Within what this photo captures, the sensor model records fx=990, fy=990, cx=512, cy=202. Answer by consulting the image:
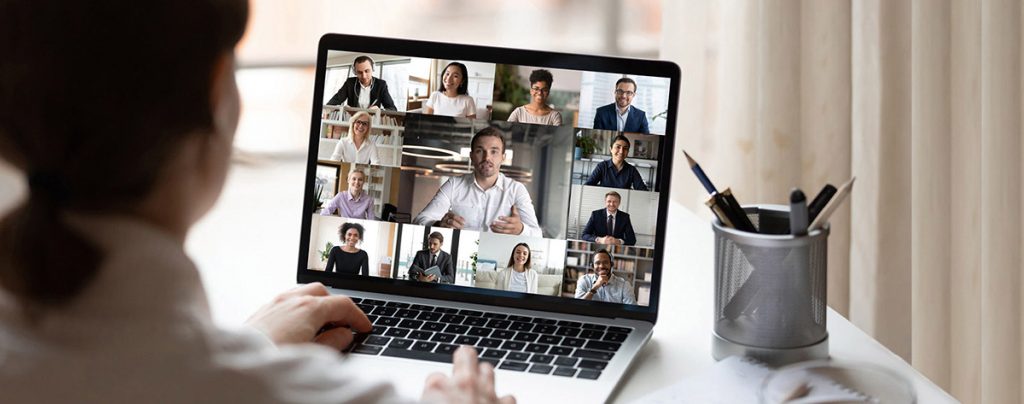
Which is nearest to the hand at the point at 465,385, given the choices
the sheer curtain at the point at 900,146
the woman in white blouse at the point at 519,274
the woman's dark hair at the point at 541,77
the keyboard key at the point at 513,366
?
the keyboard key at the point at 513,366

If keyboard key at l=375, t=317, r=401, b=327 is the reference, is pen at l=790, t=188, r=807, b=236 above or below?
above

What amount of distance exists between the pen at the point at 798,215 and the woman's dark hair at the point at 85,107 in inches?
19.2

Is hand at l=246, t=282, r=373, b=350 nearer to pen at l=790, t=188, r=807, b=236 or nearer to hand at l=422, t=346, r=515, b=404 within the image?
hand at l=422, t=346, r=515, b=404

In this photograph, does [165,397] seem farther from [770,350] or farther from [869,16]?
[869,16]

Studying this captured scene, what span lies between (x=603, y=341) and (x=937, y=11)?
37.6 inches

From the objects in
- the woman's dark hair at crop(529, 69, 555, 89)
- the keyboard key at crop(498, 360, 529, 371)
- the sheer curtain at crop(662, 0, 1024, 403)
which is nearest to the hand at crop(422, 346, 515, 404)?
the keyboard key at crop(498, 360, 529, 371)

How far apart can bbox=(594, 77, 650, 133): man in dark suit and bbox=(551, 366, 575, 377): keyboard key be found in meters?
0.23

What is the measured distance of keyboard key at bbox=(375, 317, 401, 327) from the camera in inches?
35.6

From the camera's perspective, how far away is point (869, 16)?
161cm

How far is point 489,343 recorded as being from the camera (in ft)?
2.85

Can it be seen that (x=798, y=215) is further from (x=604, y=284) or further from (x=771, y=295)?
(x=604, y=284)

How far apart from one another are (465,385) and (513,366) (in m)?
0.12

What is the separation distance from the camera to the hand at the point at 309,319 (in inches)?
32.7

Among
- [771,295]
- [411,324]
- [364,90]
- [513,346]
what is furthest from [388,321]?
[771,295]
